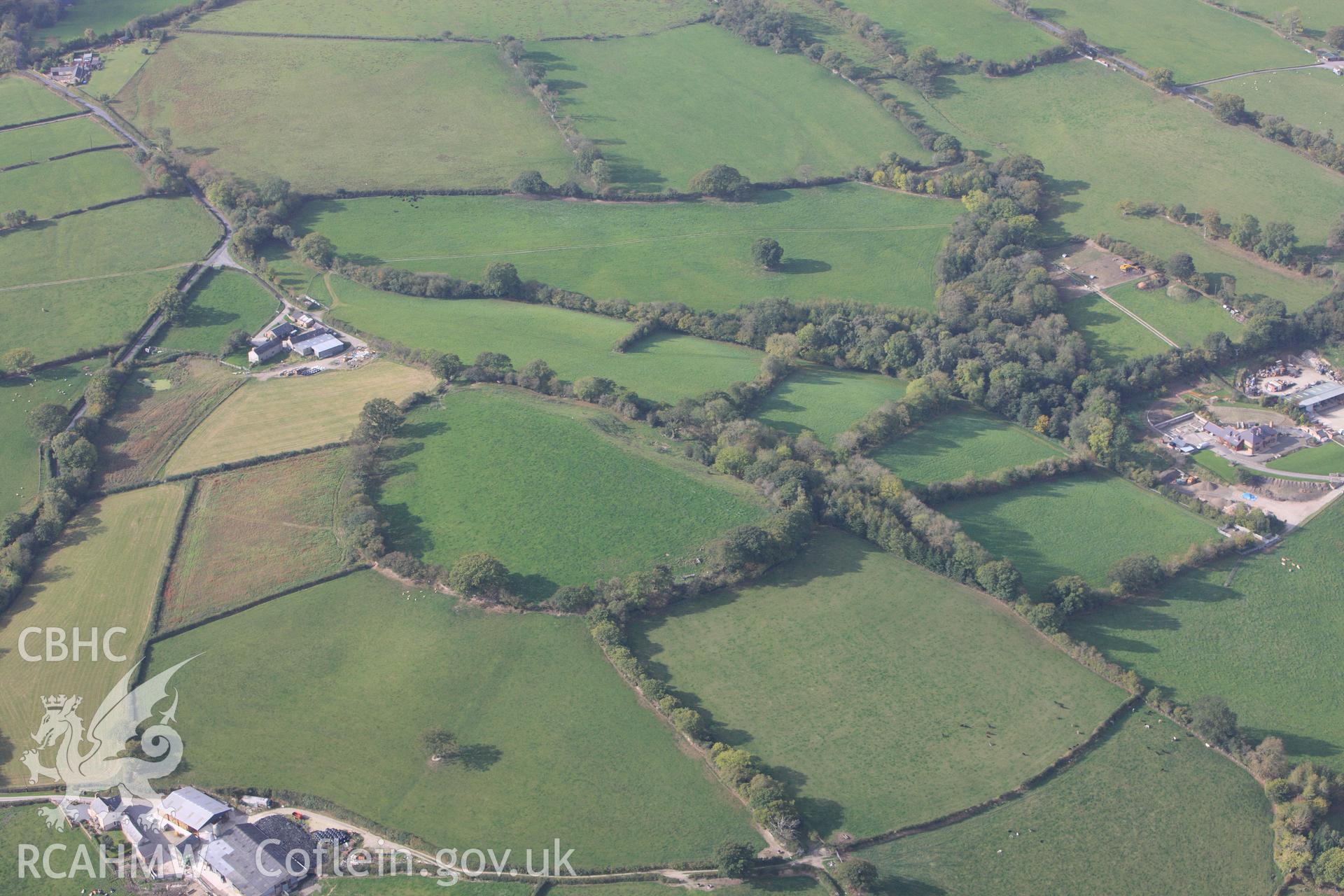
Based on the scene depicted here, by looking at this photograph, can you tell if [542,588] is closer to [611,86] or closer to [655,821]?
[655,821]

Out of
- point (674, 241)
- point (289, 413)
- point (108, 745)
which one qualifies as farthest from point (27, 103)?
point (108, 745)

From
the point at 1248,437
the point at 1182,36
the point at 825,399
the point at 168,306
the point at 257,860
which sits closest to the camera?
the point at 257,860

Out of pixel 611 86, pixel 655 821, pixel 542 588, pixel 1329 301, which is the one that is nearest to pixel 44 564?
pixel 542 588

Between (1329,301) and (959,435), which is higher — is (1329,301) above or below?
above

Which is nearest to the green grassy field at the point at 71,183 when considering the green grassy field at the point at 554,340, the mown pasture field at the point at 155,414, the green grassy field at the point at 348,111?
the green grassy field at the point at 348,111

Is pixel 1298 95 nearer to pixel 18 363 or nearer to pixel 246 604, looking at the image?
pixel 246 604

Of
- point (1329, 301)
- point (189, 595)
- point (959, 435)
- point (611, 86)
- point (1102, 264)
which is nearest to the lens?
point (189, 595)
